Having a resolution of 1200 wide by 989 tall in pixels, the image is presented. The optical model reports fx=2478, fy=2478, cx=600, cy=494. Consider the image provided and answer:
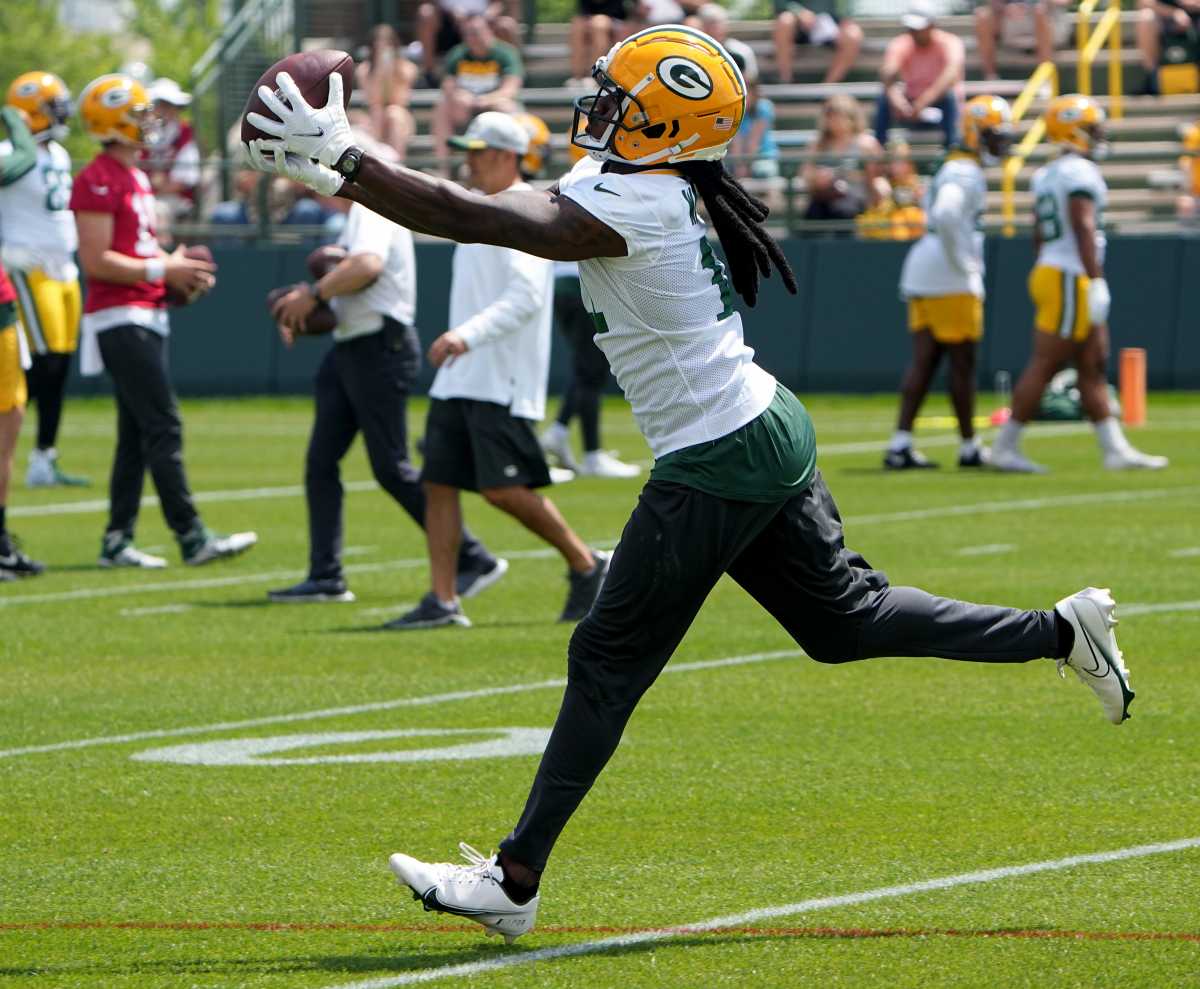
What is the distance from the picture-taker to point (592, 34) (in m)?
30.2

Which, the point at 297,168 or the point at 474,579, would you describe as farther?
the point at 474,579

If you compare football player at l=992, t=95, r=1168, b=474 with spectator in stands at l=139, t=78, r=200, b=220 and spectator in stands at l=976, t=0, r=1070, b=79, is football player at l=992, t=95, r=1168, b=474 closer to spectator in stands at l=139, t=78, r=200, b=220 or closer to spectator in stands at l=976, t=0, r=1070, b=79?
spectator in stands at l=976, t=0, r=1070, b=79

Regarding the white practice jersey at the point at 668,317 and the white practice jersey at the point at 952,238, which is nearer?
the white practice jersey at the point at 668,317

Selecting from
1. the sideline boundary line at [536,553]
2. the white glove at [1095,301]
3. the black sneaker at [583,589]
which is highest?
the white glove at [1095,301]

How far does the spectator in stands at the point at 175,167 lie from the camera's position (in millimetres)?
27875

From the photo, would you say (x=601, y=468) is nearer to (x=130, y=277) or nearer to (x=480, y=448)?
(x=130, y=277)

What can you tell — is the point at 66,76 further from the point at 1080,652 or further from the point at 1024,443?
the point at 1080,652

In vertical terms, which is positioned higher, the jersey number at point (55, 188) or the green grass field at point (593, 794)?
the jersey number at point (55, 188)

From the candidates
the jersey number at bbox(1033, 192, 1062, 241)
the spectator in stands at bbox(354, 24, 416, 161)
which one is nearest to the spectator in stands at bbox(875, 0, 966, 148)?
the spectator in stands at bbox(354, 24, 416, 161)

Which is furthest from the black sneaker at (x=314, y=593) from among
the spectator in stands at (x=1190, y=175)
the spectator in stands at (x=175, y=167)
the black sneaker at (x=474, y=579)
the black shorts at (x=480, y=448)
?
the spectator in stands at (x=175, y=167)

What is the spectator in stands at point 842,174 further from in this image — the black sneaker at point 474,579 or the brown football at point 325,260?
the black sneaker at point 474,579

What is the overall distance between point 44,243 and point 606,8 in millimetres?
15774

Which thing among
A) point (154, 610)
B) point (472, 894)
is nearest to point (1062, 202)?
point (154, 610)

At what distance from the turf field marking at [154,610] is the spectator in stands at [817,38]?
1982cm
